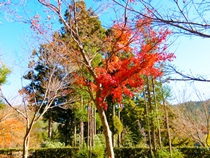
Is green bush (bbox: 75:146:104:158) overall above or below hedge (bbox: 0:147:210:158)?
above

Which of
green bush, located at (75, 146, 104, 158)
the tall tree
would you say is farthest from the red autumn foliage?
green bush, located at (75, 146, 104, 158)

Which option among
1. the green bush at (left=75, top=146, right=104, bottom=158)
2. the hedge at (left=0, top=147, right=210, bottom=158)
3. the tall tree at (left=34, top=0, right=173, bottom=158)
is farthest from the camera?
the hedge at (left=0, top=147, right=210, bottom=158)

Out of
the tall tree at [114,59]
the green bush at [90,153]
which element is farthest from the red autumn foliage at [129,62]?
the green bush at [90,153]

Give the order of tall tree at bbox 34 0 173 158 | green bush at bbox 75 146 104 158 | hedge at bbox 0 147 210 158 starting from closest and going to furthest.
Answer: tall tree at bbox 34 0 173 158 < green bush at bbox 75 146 104 158 < hedge at bbox 0 147 210 158

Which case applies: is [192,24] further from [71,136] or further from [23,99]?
[71,136]

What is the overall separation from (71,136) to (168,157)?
13.0 meters

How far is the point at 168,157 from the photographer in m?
7.55

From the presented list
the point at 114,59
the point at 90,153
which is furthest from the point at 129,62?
the point at 90,153

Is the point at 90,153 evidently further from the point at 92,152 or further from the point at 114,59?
the point at 114,59

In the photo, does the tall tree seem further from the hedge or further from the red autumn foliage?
the hedge

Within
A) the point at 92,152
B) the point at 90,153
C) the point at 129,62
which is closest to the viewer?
the point at 129,62

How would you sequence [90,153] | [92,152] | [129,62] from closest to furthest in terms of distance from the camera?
[129,62] → [90,153] → [92,152]

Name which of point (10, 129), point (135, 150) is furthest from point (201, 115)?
point (10, 129)

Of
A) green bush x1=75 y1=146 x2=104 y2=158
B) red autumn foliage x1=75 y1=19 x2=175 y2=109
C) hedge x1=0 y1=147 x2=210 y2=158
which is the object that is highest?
red autumn foliage x1=75 y1=19 x2=175 y2=109
